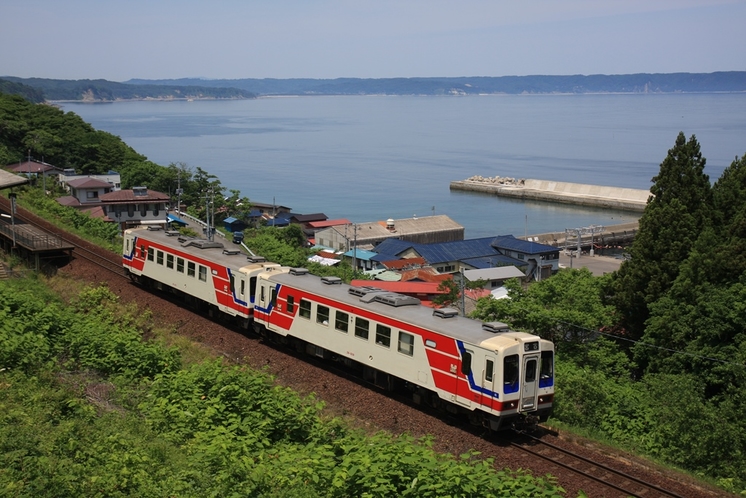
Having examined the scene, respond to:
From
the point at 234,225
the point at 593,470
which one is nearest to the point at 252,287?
the point at 593,470

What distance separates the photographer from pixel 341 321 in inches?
494

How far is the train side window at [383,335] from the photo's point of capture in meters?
11.6

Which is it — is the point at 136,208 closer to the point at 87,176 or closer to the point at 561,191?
the point at 87,176

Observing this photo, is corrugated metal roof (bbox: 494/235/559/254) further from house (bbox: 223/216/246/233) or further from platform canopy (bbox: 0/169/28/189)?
platform canopy (bbox: 0/169/28/189)

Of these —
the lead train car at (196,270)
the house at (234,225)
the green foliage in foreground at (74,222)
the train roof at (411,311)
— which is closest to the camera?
the train roof at (411,311)

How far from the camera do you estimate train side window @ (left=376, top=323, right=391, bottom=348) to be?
456 inches

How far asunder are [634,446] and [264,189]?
6633cm

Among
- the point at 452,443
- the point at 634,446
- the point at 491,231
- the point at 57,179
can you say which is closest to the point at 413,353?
the point at 452,443

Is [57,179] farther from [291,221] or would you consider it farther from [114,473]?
[114,473]

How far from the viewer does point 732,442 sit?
10625 millimetres

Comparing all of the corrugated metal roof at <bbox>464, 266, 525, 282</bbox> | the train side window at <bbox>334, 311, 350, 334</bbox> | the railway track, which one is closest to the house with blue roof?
the corrugated metal roof at <bbox>464, 266, 525, 282</bbox>

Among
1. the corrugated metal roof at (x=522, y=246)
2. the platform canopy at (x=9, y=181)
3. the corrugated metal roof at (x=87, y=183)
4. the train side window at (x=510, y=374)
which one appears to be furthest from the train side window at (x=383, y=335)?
the corrugated metal roof at (x=87, y=183)

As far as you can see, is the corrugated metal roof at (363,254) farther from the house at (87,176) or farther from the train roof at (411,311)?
the train roof at (411,311)

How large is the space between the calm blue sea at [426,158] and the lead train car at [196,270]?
131 feet
